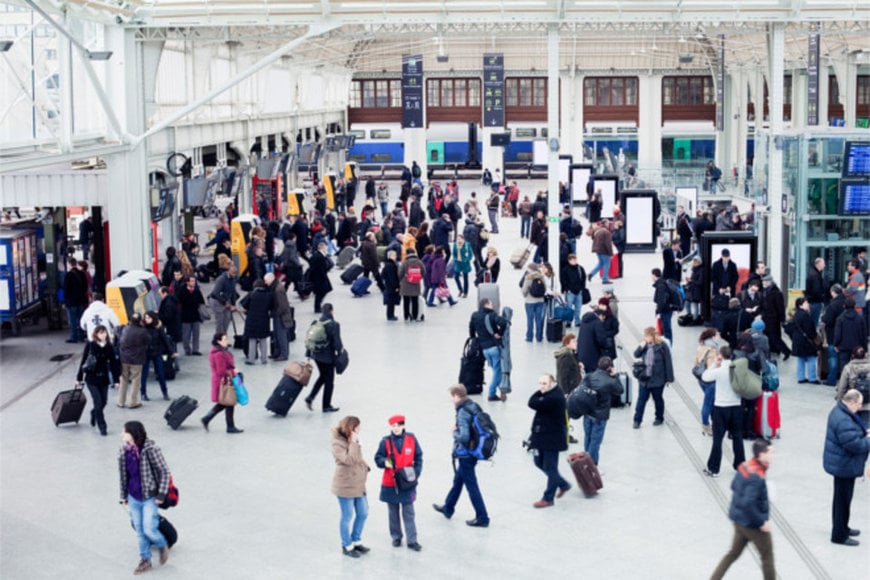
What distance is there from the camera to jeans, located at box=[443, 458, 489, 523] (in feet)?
39.0

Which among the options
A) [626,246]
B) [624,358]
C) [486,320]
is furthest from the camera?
[626,246]

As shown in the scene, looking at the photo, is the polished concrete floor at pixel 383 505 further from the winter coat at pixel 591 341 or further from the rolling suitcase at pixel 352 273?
the rolling suitcase at pixel 352 273

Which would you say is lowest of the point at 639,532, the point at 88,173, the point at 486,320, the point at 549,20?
the point at 639,532

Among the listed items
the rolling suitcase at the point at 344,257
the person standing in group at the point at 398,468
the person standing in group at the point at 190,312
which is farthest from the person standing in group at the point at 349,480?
the rolling suitcase at the point at 344,257

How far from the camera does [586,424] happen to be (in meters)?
13.6

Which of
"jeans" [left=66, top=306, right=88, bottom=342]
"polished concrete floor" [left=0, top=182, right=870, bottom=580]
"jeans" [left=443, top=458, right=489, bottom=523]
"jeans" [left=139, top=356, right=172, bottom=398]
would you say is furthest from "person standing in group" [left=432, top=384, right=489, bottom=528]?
"jeans" [left=66, top=306, right=88, bottom=342]

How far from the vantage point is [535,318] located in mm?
21531

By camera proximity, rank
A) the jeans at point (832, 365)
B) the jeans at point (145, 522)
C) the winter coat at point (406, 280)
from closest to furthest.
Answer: the jeans at point (145, 522) → the jeans at point (832, 365) → the winter coat at point (406, 280)

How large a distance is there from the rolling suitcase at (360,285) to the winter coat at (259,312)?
24.0ft

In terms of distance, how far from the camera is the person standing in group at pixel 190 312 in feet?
66.6

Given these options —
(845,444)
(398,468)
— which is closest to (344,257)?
(398,468)

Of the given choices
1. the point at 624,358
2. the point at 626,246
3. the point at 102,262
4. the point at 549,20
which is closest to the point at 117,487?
the point at 624,358

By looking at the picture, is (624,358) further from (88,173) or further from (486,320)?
(88,173)

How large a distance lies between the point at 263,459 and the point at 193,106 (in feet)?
30.8
